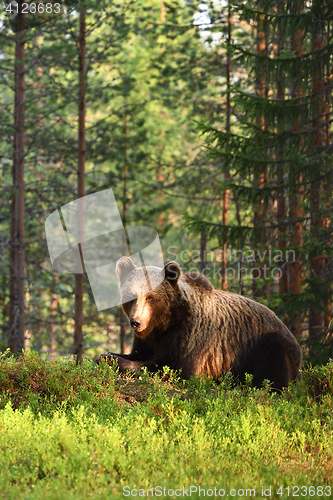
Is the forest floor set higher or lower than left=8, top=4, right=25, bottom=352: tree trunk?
lower

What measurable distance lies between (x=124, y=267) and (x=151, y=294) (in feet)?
2.20

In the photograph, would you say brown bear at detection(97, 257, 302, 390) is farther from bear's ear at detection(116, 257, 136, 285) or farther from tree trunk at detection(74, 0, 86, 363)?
tree trunk at detection(74, 0, 86, 363)

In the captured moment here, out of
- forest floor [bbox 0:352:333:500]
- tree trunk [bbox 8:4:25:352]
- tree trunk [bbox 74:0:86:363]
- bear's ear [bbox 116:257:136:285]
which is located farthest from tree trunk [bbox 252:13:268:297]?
tree trunk [bbox 8:4:25:352]

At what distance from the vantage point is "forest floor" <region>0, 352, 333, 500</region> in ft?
12.3

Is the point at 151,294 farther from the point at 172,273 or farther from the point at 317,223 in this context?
the point at 317,223

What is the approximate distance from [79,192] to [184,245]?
226 inches

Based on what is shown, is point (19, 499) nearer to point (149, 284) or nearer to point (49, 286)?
point (149, 284)

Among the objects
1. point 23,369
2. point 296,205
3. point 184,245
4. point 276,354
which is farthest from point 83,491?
point 184,245

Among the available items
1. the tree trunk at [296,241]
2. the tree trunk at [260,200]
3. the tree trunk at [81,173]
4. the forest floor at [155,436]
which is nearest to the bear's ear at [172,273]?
the forest floor at [155,436]

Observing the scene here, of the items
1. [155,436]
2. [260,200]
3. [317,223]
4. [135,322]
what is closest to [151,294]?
[135,322]

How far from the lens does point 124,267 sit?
279 inches

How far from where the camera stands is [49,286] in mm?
17406

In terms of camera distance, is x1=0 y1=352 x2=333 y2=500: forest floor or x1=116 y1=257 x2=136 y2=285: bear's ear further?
x1=116 y1=257 x2=136 y2=285: bear's ear

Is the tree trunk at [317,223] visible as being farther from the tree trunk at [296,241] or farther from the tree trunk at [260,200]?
the tree trunk at [260,200]
